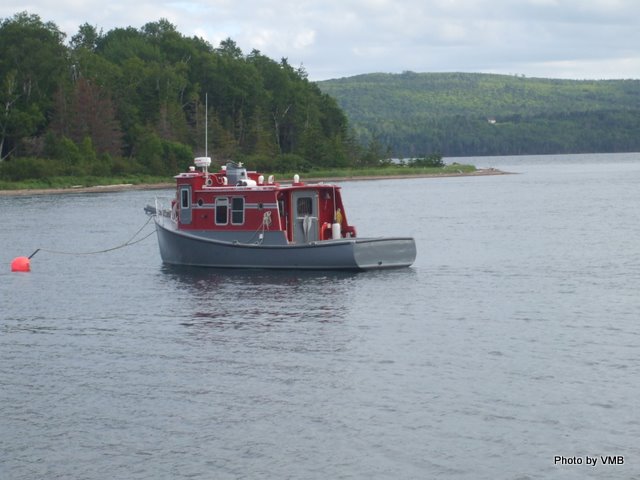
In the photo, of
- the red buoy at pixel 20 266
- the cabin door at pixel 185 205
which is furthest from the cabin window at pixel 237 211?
the red buoy at pixel 20 266

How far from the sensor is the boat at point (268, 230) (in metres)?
42.0

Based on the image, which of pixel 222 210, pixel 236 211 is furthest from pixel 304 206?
pixel 222 210

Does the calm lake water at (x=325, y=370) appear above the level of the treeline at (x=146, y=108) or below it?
below

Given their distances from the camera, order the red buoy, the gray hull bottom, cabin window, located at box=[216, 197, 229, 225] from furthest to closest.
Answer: the red buoy → cabin window, located at box=[216, 197, 229, 225] → the gray hull bottom

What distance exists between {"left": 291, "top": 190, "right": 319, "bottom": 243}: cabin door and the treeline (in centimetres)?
7965

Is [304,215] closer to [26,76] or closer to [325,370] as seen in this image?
[325,370]

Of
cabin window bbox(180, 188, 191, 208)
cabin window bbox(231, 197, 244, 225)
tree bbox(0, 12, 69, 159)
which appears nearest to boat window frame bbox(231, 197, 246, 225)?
cabin window bbox(231, 197, 244, 225)

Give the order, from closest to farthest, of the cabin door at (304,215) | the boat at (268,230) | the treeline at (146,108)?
the boat at (268,230) → the cabin door at (304,215) → the treeline at (146,108)

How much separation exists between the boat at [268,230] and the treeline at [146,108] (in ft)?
252

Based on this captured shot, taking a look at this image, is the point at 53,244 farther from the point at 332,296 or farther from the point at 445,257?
the point at 332,296

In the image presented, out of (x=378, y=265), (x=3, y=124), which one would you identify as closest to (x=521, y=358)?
(x=378, y=265)

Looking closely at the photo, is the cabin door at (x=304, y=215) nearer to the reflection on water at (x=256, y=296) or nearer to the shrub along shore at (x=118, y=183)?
the reflection on water at (x=256, y=296)

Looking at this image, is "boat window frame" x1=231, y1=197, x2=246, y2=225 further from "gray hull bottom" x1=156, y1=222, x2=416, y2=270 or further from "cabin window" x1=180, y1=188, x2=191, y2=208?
"cabin window" x1=180, y1=188, x2=191, y2=208

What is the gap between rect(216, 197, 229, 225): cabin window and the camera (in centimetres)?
4397
